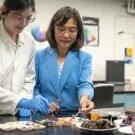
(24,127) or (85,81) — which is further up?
(85,81)

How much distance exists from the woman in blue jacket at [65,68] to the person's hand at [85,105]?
2 cm

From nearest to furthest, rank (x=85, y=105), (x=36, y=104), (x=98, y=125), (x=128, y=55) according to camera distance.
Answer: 1. (x=98, y=125)
2. (x=36, y=104)
3. (x=85, y=105)
4. (x=128, y=55)

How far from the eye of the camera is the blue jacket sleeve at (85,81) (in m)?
1.79

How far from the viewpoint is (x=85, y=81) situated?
6.02ft

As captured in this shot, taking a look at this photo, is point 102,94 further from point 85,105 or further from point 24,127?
point 24,127

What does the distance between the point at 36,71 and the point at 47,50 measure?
0.16 metres

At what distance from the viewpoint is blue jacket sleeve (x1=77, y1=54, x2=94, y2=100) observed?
5.89 feet

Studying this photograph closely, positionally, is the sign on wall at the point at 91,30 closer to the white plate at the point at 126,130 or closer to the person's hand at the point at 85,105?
the person's hand at the point at 85,105

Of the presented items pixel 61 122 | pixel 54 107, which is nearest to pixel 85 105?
pixel 54 107

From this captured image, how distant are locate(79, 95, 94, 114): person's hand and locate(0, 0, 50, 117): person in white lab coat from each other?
19cm

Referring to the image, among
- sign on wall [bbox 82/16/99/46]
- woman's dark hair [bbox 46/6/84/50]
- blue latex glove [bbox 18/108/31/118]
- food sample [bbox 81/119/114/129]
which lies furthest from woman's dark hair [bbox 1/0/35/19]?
sign on wall [bbox 82/16/99/46]

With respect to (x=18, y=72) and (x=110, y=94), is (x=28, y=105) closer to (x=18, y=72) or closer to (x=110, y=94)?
(x=18, y=72)

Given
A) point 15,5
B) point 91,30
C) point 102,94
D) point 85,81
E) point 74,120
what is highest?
point 91,30

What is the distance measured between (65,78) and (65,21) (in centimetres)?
35
